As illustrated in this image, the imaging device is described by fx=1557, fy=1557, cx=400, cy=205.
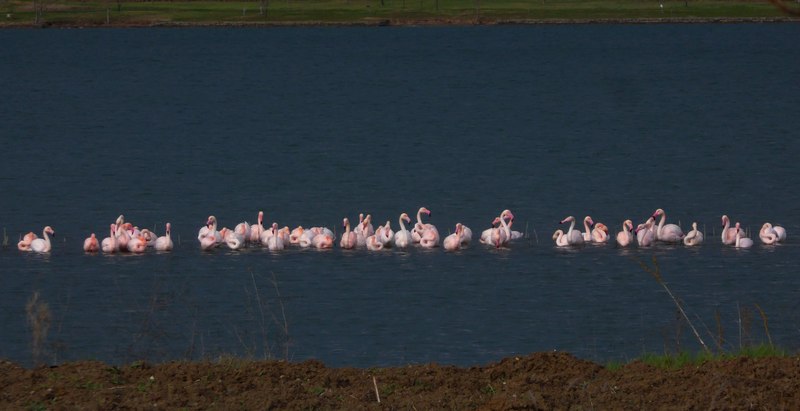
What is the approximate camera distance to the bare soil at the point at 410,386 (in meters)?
9.96

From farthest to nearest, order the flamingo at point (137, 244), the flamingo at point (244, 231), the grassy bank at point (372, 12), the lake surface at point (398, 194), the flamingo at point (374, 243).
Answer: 1. the grassy bank at point (372, 12)
2. the flamingo at point (244, 231)
3. the flamingo at point (374, 243)
4. the flamingo at point (137, 244)
5. the lake surface at point (398, 194)

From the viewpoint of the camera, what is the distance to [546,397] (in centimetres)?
1012

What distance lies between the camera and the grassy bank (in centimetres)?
10325

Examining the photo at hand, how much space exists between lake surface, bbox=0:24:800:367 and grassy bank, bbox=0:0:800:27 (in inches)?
489

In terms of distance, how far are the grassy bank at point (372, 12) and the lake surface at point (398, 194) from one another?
1242 cm

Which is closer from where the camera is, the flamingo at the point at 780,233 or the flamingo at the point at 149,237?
the flamingo at the point at 149,237

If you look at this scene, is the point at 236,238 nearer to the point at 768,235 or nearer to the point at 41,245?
the point at 41,245

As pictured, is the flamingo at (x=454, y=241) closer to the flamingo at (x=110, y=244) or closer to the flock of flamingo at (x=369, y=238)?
the flock of flamingo at (x=369, y=238)

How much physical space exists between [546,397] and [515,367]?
1012mm

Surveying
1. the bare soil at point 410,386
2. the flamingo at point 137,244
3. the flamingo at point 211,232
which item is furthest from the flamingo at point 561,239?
the bare soil at point 410,386

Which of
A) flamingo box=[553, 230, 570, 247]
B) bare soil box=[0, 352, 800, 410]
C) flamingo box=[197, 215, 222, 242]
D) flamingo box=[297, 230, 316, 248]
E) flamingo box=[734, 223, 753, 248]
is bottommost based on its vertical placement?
bare soil box=[0, 352, 800, 410]

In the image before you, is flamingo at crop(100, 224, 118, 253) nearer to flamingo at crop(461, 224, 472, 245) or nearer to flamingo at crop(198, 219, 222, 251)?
flamingo at crop(198, 219, 222, 251)

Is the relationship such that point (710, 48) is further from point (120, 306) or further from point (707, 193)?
point (120, 306)

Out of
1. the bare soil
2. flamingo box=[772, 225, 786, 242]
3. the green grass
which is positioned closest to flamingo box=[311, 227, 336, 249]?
flamingo box=[772, 225, 786, 242]
